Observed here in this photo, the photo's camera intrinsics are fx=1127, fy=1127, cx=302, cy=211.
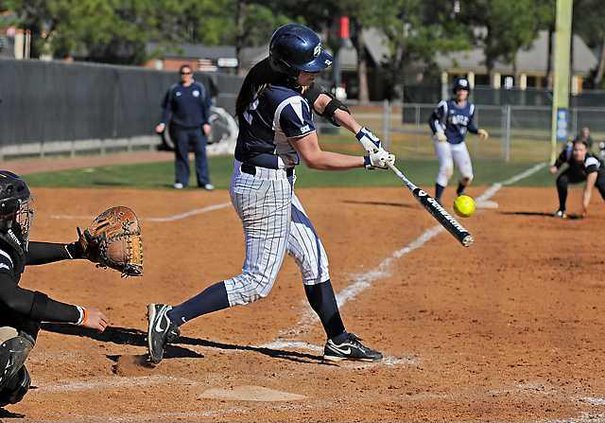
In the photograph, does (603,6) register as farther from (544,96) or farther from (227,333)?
(227,333)

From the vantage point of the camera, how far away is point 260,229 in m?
6.64

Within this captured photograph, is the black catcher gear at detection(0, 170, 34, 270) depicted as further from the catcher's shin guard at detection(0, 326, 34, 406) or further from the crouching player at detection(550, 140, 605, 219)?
the crouching player at detection(550, 140, 605, 219)

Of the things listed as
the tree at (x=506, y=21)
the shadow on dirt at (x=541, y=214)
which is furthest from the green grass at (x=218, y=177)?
the tree at (x=506, y=21)

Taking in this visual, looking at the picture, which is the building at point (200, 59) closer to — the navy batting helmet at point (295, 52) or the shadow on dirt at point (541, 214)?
the shadow on dirt at point (541, 214)

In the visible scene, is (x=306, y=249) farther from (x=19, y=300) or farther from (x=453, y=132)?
(x=453, y=132)

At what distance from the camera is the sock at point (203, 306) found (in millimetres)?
6719

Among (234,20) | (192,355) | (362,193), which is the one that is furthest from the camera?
(234,20)

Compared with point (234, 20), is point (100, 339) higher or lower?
lower

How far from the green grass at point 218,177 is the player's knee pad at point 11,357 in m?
13.9

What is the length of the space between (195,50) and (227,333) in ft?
195

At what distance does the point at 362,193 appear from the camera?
741 inches

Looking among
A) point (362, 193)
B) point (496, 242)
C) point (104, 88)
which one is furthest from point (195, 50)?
point (496, 242)

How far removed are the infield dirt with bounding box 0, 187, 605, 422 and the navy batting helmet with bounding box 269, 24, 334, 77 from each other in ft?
5.96

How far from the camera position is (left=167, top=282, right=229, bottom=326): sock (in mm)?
6719
